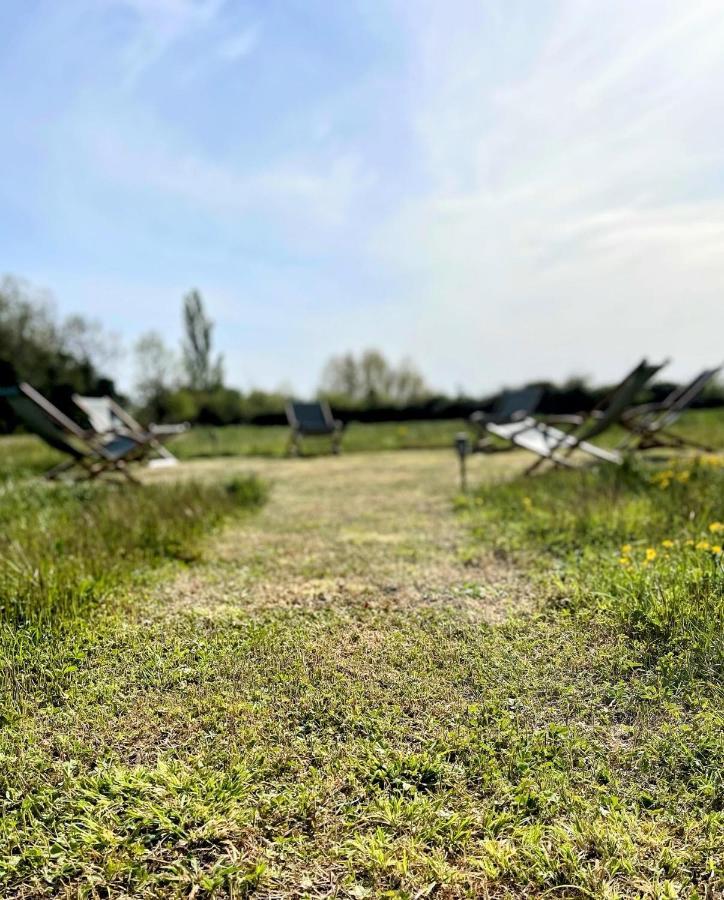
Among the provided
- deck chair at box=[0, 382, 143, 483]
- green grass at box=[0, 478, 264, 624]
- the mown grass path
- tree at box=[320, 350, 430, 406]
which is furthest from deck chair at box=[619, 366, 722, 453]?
tree at box=[320, 350, 430, 406]

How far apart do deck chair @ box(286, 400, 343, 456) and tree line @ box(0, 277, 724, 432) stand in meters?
8.08

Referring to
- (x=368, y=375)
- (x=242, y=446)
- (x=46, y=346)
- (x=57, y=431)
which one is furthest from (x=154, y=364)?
(x=57, y=431)

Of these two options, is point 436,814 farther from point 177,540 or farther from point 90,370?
point 90,370

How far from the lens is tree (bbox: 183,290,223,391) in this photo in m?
18.4

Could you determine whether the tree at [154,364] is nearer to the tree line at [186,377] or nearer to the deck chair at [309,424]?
the tree line at [186,377]

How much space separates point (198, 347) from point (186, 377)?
394cm

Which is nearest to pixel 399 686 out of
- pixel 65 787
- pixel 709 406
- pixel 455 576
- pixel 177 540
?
pixel 65 787

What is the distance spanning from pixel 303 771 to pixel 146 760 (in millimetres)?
422

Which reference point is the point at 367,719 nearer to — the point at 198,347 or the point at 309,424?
the point at 309,424

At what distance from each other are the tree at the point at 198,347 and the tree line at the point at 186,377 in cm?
3

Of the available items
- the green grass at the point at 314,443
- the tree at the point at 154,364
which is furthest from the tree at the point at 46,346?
the green grass at the point at 314,443

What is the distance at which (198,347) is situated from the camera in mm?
18516

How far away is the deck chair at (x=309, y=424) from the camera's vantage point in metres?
10.3

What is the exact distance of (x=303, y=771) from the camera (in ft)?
4.57
